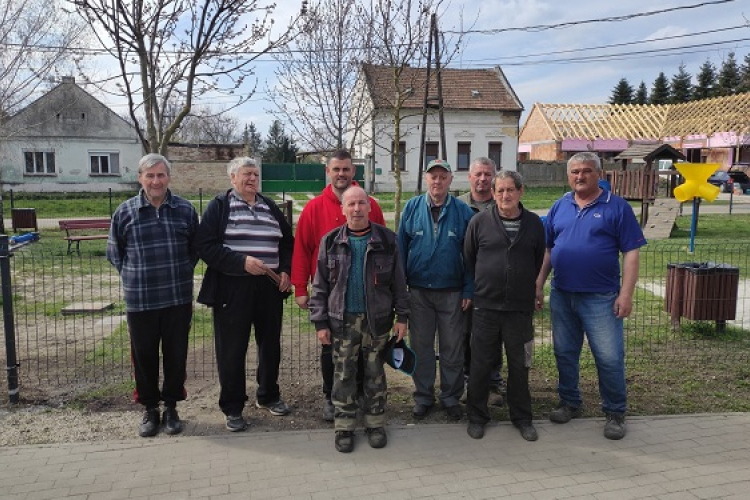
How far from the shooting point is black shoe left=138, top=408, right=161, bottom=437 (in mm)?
4059

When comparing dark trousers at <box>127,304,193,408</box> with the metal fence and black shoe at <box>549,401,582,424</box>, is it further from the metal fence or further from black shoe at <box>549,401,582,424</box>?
black shoe at <box>549,401,582,424</box>

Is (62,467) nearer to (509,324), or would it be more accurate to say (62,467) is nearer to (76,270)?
(509,324)

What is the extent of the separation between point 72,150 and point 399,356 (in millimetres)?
34748

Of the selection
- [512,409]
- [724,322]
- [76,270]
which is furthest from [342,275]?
[76,270]

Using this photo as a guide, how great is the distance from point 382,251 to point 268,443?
4.88 ft

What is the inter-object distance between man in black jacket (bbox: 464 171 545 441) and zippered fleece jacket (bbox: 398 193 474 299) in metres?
0.14

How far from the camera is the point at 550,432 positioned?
4.14 m

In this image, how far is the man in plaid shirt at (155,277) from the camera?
3.98 meters

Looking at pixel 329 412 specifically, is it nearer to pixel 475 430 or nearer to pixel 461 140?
pixel 475 430

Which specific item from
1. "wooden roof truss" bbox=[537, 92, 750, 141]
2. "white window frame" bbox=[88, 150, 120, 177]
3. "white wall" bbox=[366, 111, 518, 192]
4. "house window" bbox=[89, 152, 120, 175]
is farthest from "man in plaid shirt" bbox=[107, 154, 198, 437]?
"wooden roof truss" bbox=[537, 92, 750, 141]

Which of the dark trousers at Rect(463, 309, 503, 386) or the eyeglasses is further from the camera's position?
the dark trousers at Rect(463, 309, 503, 386)

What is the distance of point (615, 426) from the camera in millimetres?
4082

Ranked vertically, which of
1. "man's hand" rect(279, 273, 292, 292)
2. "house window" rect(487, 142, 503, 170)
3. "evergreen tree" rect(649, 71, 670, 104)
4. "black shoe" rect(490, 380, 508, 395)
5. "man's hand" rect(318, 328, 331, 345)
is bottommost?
"black shoe" rect(490, 380, 508, 395)

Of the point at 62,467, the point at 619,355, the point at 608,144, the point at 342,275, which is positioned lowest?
the point at 62,467
